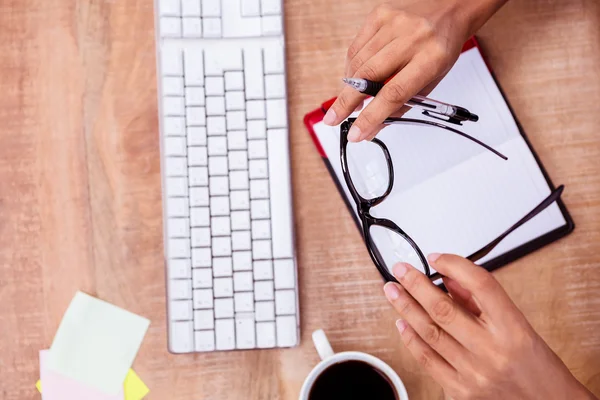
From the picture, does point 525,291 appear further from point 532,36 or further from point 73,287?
point 73,287

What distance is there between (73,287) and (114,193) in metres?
0.13

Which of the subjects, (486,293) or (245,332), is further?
(245,332)

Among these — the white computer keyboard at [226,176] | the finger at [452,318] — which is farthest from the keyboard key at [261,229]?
the finger at [452,318]

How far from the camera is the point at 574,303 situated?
71 centimetres

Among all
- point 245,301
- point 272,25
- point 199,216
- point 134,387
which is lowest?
point 134,387

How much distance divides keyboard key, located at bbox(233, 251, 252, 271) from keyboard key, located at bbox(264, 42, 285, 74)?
220 mm

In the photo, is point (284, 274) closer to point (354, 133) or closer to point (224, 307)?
point (224, 307)

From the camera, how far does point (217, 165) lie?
0.70 m

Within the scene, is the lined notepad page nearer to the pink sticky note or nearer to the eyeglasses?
the eyeglasses

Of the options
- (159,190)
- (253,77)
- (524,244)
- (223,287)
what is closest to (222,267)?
(223,287)

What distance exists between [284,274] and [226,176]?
14cm

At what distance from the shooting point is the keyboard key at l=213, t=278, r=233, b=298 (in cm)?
70

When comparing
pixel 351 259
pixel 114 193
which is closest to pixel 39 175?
pixel 114 193

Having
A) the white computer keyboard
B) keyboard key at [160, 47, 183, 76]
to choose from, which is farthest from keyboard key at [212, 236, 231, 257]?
keyboard key at [160, 47, 183, 76]
